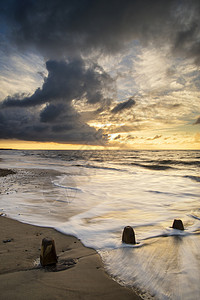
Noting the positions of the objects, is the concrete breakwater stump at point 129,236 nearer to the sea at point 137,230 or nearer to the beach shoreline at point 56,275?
the sea at point 137,230

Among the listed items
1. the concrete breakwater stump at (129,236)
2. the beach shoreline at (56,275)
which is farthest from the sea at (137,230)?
Result: the beach shoreline at (56,275)

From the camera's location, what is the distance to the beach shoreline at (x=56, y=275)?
2.04 metres

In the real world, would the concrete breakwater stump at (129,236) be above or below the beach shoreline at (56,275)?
above

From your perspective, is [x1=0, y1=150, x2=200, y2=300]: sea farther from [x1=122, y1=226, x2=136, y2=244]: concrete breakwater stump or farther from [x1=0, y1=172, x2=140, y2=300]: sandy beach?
[x1=0, y1=172, x2=140, y2=300]: sandy beach

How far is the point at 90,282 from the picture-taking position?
2.25 m

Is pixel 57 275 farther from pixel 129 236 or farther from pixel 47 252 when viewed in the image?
pixel 129 236

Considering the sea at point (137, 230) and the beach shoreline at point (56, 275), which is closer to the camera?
the beach shoreline at point (56, 275)

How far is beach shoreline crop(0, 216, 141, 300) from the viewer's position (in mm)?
2037

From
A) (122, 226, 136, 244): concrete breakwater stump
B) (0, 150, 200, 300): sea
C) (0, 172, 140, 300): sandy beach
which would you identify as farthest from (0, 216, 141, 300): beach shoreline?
(122, 226, 136, 244): concrete breakwater stump

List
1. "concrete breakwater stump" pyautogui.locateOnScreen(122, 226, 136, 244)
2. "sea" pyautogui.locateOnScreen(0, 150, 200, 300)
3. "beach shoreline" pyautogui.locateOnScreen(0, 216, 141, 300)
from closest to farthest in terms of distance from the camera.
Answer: "beach shoreline" pyautogui.locateOnScreen(0, 216, 141, 300)
"sea" pyautogui.locateOnScreen(0, 150, 200, 300)
"concrete breakwater stump" pyautogui.locateOnScreen(122, 226, 136, 244)

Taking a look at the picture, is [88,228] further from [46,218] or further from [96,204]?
[96,204]

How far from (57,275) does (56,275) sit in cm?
1

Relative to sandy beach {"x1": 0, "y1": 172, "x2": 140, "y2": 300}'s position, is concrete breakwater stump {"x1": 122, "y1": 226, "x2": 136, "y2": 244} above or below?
above

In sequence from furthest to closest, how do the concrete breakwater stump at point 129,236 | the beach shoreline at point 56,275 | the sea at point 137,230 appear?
the concrete breakwater stump at point 129,236 → the sea at point 137,230 → the beach shoreline at point 56,275
